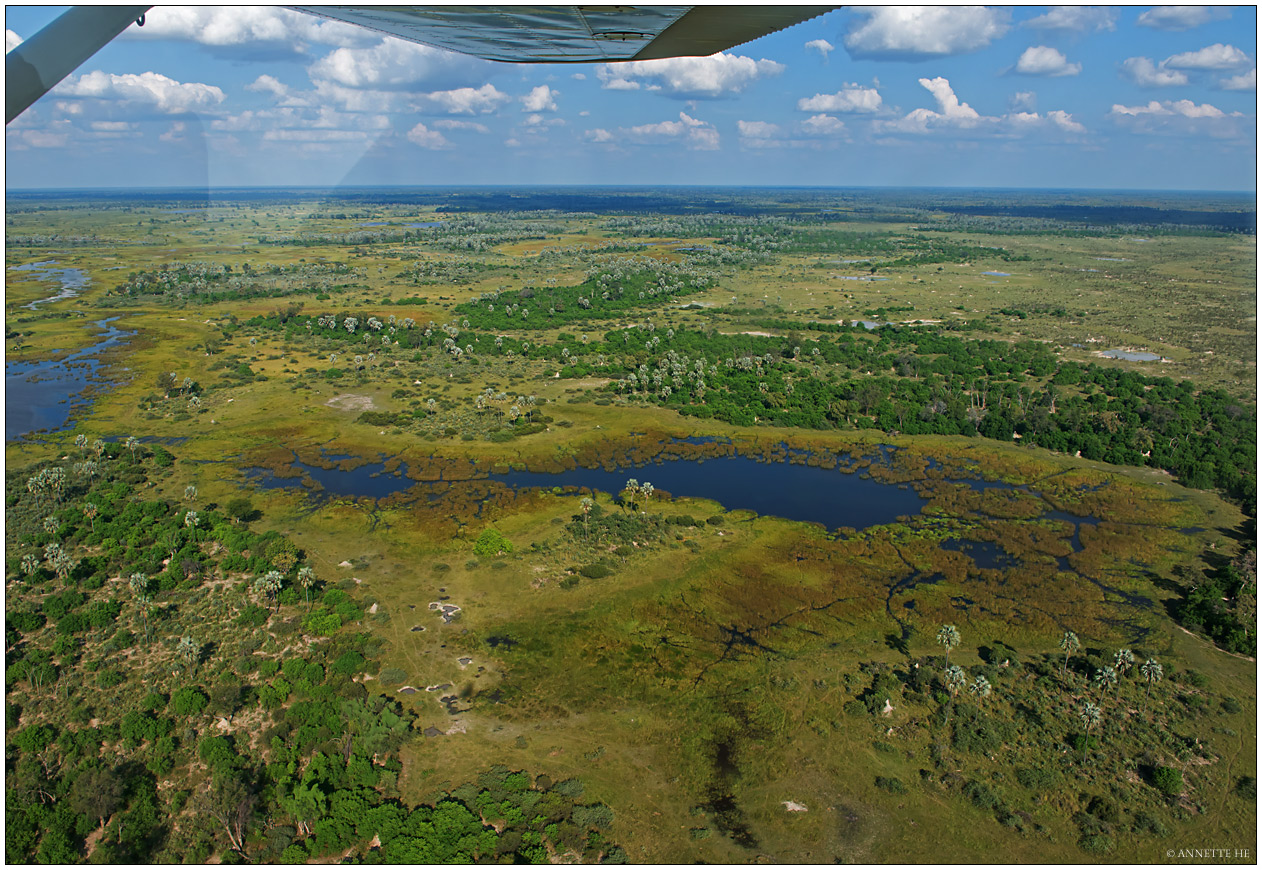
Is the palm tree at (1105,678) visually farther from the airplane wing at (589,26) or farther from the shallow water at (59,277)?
the shallow water at (59,277)

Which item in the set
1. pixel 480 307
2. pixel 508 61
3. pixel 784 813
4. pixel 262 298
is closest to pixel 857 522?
pixel 784 813

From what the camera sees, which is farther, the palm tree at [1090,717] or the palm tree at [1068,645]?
the palm tree at [1068,645]

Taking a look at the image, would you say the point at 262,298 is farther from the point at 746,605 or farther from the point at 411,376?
the point at 746,605

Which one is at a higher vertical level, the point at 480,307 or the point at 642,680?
the point at 480,307

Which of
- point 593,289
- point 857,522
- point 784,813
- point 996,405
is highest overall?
point 593,289

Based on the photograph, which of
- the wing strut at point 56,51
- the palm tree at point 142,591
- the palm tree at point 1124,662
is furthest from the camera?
the palm tree at point 142,591

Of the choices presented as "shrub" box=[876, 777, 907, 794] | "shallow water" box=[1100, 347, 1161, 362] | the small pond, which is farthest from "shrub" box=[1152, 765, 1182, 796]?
the small pond

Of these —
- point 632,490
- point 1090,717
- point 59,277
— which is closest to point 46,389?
point 632,490

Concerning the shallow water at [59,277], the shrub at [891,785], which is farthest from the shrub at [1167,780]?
the shallow water at [59,277]

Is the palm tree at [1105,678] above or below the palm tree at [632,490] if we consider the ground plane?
below
